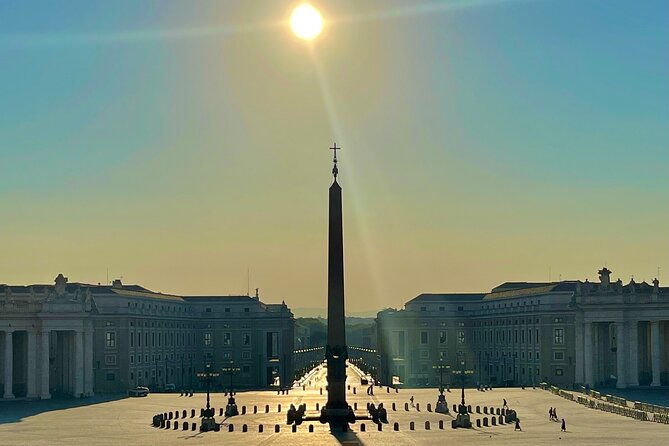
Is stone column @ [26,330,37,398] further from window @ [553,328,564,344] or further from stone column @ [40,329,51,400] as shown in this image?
window @ [553,328,564,344]

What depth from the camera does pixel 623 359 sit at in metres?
109

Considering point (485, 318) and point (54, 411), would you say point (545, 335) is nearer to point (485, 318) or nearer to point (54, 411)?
point (485, 318)

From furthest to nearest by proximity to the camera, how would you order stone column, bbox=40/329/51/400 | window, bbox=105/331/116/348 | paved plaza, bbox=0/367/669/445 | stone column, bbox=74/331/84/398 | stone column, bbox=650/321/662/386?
window, bbox=105/331/116/348
stone column, bbox=650/321/662/386
stone column, bbox=74/331/84/398
stone column, bbox=40/329/51/400
paved plaza, bbox=0/367/669/445

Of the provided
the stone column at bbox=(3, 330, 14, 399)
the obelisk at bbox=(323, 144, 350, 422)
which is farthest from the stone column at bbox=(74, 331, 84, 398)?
the obelisk at bbox=(323, 144, 350, 422)

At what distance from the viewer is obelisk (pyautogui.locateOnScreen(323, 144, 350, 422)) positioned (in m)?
69.9

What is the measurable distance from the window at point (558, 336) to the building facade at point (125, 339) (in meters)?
33.3

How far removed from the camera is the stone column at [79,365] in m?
105

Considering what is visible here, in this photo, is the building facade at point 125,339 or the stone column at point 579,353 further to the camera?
the stone column at point 579,353

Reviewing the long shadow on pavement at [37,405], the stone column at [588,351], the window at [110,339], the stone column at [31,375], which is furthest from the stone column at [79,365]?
the stone column at [588,351]

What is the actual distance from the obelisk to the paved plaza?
259cm

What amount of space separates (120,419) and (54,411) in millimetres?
11331

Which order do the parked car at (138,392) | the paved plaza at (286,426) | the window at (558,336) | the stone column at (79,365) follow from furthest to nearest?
the window at (558,336) < the parked car at (138,392) < the stone column at (79,365) < the paved plaza at (286,426)

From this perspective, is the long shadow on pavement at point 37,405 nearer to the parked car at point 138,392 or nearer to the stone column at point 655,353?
the parked car at point 138,392

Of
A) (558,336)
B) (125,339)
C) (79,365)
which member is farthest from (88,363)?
(558,336)
